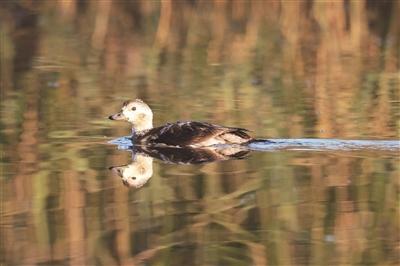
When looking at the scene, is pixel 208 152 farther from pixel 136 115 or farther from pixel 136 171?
pixel 136 115

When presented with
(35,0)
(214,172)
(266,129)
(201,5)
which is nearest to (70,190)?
(214,172)

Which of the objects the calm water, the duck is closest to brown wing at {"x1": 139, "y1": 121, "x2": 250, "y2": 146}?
the duck

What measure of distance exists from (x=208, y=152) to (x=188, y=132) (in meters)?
0.27

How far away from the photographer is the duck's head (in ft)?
36.3

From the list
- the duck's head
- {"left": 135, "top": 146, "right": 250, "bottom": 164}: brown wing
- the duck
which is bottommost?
Result: {"left": 135, "top": 146, "right": 250, "bottom": 164}: brown wing

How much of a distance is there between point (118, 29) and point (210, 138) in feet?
35.5

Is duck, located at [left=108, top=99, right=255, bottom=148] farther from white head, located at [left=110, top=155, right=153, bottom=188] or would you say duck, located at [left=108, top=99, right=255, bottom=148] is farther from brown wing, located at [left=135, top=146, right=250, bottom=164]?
white head, located at [left=110, top=155, right=153, bottom=188]

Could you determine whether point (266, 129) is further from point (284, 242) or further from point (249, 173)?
point (284, 242)

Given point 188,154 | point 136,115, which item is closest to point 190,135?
point 188,154

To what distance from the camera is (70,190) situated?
27.7 ft

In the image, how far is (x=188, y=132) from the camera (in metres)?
10.2

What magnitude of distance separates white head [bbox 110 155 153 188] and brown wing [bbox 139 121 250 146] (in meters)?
0.40

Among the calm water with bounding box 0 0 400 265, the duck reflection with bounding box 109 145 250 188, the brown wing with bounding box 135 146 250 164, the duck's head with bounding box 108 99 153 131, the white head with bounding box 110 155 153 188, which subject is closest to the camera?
the calm water with bounding box 0 0 400 265

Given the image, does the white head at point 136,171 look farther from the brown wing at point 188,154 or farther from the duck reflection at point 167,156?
the brown wing at point 188,154
